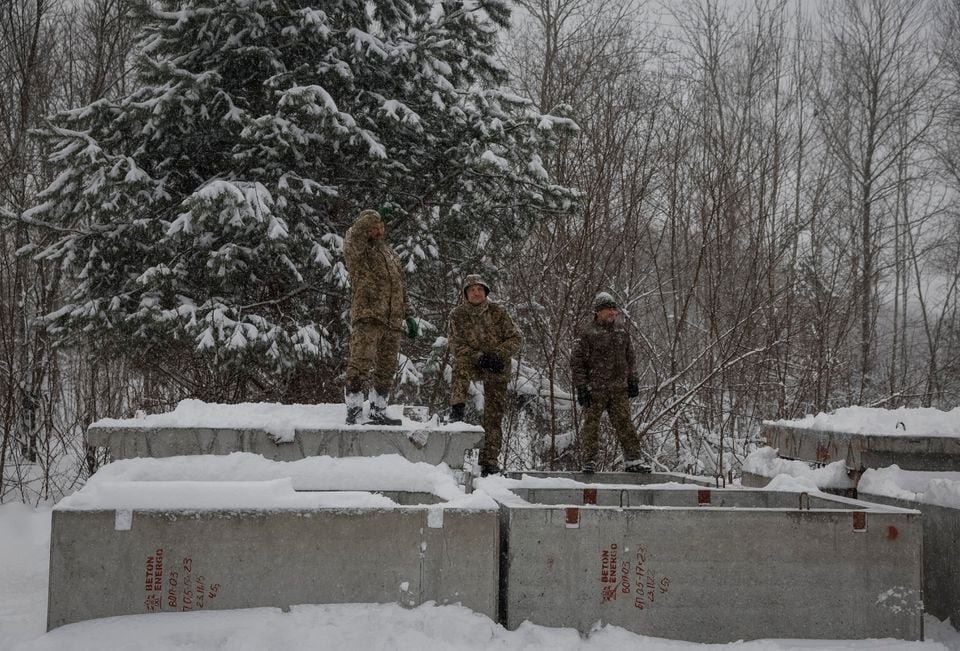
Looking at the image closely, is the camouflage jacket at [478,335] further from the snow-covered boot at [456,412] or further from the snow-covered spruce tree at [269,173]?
the snow-covered spruce tree at [269,173]

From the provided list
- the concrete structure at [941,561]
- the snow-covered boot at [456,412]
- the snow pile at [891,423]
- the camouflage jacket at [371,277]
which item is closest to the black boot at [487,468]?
the snow-covered boot at [456,412]

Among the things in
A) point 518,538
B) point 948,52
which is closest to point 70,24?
point 518,538

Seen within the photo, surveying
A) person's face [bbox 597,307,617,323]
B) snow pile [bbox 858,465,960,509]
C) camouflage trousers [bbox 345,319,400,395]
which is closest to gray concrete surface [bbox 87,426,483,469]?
camouflage trousers [bbox 345,319,400,395]

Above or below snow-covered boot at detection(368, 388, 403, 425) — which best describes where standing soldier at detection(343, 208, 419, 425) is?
above

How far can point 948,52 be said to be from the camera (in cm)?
1944

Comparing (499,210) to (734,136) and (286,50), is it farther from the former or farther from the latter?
(734,136)

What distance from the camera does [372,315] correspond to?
629 centimetres

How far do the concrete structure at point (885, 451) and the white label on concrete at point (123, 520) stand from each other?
5.74 meters

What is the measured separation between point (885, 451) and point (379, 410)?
4.38m

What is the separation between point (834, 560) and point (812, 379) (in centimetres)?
830

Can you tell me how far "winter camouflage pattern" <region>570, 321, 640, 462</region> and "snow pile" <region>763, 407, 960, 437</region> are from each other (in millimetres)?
1704

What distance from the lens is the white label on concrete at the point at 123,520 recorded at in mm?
4270

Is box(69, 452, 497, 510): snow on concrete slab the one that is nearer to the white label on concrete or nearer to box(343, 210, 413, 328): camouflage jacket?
the white label on concrete

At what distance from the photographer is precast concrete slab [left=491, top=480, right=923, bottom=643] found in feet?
15.0
